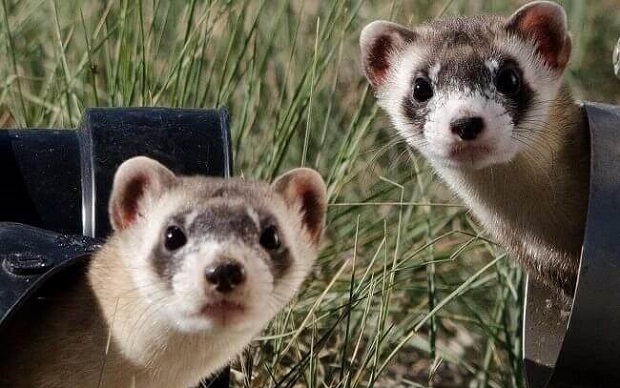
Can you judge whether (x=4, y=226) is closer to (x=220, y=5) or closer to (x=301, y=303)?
(x=301, y=303)

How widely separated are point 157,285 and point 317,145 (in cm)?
172

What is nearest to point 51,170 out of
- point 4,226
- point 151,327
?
point 4,226

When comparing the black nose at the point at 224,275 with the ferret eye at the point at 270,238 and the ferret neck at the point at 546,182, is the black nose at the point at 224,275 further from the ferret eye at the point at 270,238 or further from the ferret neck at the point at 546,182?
the ferret neck at the point at 546,182

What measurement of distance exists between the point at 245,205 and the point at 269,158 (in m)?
1.32

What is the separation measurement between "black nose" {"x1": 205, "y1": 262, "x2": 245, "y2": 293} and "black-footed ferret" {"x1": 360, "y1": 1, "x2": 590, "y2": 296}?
0.87 m

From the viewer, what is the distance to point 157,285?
259cm

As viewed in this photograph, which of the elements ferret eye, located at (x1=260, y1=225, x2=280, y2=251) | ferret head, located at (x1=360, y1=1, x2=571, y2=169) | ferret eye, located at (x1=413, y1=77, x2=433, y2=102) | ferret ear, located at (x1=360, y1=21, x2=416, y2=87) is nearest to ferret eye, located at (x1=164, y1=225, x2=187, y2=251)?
ferret eye, located at (x1=260, y1=225, x2=280, y2=251)

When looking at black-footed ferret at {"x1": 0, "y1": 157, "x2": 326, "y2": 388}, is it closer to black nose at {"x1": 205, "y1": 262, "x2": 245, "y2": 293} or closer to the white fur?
black nose at {"x1": 205, "y1": 262, "x2": 245, "y2": 293}

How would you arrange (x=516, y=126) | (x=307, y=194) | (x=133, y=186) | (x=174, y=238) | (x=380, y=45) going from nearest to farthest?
(x=174, y=238) < (x=133, y=186) < (x=307, y=194) < (x=516, y=126) < (x=380, y=45)

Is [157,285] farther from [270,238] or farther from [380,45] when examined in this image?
[380,45]

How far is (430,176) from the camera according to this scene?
4074 millimetres

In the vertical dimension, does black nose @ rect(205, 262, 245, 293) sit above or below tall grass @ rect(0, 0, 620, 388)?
above

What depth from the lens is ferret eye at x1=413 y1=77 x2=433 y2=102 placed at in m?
3.27

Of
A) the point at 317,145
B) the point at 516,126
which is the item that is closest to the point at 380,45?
the point at 516,126
